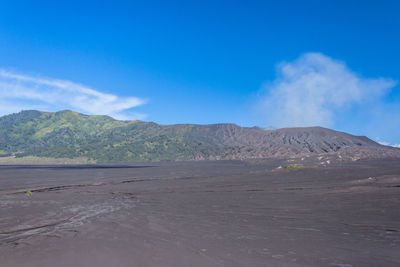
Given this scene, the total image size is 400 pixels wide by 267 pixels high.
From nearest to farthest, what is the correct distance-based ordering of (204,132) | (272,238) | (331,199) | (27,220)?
(272,238), (27,220), (331,199), (204,132)

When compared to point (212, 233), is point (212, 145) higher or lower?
higher

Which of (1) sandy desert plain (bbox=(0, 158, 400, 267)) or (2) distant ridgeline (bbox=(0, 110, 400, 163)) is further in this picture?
(2) distant ridgeline (bbox=(0, 110, 400, 163))

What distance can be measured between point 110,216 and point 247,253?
26.7 feet

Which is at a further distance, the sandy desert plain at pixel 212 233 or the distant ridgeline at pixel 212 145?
the distant ridgeline at pixel 212 145

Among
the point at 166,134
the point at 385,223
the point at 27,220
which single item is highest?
the point at 166,134

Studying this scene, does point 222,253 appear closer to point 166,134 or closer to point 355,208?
point 355,208

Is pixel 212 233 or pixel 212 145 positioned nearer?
pixel 212 233

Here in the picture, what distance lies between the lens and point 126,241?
9.23 meters

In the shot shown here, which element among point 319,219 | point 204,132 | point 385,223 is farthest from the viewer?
point 204,132

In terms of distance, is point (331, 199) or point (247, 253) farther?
point (331, 199)

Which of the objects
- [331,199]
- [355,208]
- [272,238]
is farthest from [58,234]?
[331,199]

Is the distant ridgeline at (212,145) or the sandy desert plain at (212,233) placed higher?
the distant ridgeline at (212,145)

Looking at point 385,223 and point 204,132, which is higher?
point 204,132

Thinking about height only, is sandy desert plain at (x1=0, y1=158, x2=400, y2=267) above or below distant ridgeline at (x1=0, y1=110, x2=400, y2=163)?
below
